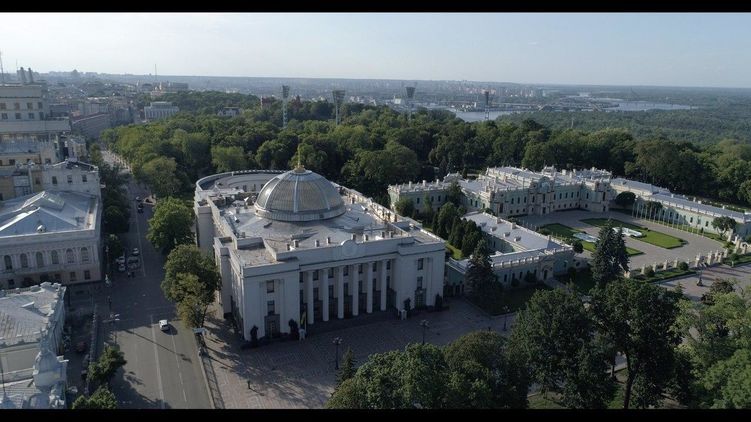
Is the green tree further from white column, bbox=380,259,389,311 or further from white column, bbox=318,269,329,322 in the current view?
white column, bbox=318,269,329,322

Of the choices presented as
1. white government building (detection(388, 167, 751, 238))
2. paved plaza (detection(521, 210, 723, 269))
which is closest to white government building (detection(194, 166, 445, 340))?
paved plaza (detection(521, 210, 723, 269))

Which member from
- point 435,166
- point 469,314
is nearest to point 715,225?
point 469,314

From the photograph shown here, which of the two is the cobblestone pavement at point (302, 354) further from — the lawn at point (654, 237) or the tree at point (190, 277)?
the lawn at point (654, 237)

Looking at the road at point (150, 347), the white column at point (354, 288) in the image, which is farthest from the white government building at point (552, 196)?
the road at point (150, 347)

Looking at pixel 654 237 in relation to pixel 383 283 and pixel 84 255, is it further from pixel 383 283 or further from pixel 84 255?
pixel 84 255

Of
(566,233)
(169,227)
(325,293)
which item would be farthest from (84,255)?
(566,233)
